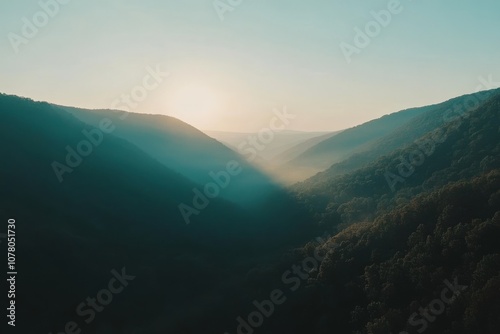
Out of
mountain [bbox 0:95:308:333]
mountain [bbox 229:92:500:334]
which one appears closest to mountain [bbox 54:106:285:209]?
mountain [bbox 0:95:308:333]

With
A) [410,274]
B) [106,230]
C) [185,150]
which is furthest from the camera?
[185,150]

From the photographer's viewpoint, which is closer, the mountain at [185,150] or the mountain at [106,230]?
the mountain at [106,230]

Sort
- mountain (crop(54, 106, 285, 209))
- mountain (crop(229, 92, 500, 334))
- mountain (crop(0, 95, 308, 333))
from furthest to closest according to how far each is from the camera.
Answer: mountain (crop(54, 106, 285, 209)) → mountain (crop(0, 95, 308, 333)) → mountain (crop(229, 92, 500, 334))

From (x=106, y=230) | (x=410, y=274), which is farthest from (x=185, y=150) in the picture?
(x=410, y=274)

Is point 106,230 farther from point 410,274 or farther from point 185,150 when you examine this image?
point 185,150

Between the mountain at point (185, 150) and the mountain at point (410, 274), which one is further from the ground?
the mountain at point (185, 150)

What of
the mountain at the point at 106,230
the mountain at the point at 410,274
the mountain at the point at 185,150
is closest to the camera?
Answer: the mountain at the point at 410,274

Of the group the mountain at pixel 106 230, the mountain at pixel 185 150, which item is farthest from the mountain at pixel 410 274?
the mountain at pixel 185 150

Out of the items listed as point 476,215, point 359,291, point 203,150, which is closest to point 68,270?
point 359,291

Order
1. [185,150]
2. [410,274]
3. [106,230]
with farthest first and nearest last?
[185,150] < [106,230] < [410,274]

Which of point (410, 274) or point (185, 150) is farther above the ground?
point (185, 150)

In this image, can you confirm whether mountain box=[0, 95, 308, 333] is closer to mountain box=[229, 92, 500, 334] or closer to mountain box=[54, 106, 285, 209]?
mountain box=[229, 92, 500, 334]

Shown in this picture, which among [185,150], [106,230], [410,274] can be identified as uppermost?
[185,150]

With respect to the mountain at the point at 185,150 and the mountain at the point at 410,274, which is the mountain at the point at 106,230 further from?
the mountain at the point at 185,150
